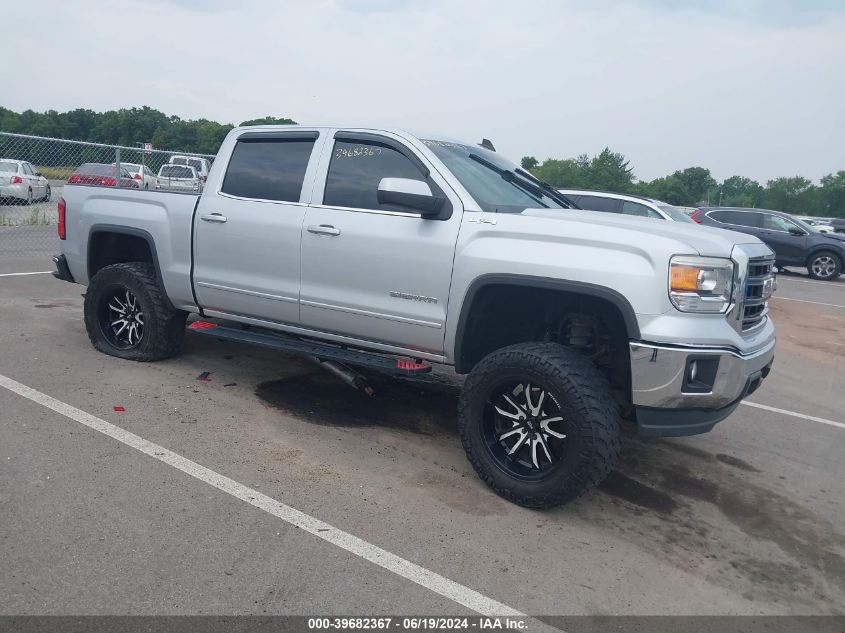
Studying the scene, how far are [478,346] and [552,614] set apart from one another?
6.11 ft

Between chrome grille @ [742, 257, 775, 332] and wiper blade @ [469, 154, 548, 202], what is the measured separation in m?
1.52

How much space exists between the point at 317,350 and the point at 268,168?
1.43m

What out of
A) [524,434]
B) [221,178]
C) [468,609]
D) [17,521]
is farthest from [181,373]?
[468,609]

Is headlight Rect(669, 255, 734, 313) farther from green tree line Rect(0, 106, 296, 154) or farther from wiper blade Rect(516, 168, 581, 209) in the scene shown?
green tree line Rect(0, 106, 296, 154)

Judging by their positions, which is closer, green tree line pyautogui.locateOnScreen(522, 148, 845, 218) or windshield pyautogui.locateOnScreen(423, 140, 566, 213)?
windshield pyautogui.locateOnScreen(423, 140, 566, 213)

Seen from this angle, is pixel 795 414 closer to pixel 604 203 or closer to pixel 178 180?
pixel 604 203

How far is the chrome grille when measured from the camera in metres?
3.94

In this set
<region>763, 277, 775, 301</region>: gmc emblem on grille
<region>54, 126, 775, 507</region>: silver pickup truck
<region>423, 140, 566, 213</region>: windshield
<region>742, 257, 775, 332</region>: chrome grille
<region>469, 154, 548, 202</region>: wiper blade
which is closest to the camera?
<region>54, 126, 775, 507</region>: silver pickup truck

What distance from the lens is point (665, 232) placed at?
3.89m

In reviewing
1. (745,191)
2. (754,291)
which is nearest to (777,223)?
(754,291)

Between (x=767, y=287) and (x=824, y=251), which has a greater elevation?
(x=767, y=287)

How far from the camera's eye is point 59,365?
232 inches

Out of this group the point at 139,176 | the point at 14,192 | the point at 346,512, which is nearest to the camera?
the point at 346,512

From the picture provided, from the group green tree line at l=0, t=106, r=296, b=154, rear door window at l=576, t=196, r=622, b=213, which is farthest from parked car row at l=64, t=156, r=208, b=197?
green tree line at l=0, t=106, r=296, b=154
